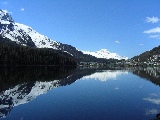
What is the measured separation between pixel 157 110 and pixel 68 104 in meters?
17.2

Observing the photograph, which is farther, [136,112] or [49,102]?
[49,102]

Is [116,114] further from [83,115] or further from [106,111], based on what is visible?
[83,115]

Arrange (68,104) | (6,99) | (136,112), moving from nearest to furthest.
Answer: (136,112), (68,104), (6,99)

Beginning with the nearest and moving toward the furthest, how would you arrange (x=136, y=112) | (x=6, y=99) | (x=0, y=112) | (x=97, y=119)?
(x=97, y=119), (x=0, y=112), (x=136, y=112), (x=6, y=99)

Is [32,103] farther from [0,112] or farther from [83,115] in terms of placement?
[83,115]

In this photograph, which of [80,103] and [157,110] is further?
[80,103]

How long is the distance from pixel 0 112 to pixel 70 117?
464 inches

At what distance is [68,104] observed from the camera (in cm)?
5372

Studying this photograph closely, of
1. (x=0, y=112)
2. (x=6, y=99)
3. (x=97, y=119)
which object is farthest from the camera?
(x=6, y=99)

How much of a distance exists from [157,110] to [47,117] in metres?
20.7

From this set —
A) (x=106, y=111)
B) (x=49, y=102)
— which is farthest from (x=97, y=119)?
(x=49, y=102)

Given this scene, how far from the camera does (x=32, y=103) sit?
5444 cm

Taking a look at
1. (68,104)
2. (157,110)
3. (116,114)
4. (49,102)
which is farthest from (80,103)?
(157,110)

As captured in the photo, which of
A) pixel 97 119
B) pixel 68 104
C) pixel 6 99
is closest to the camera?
pixel 97 119
